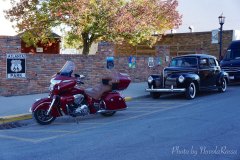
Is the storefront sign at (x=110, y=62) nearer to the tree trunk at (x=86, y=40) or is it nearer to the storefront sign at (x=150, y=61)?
the storefront sign at (x=150, y=61)

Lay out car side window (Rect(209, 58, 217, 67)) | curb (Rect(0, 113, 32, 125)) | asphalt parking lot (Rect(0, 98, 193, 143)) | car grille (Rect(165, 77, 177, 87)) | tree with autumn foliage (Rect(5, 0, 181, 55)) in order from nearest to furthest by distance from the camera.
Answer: asphalt parking lot (Rect(0, 98, 193, 143)) < curb (Rect(0, 113, 32, 125)) < car grille (Rect(165, 77, 177, 87)) < car side window (Rect(209, 58, 217, 67)) < tree with autumn foliage (Rect(5, 0, 181, 55))

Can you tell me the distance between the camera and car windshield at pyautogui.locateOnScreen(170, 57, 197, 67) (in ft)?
45.5

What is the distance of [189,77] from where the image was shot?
12.6 meters

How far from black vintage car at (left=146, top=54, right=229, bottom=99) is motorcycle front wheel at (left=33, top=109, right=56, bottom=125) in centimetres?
498

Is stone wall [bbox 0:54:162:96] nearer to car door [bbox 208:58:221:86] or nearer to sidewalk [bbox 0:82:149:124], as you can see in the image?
sidewalk [bbox 0:82:149:124]

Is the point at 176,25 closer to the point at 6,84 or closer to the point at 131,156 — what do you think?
the point at 6,84

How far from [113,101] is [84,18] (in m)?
9.32

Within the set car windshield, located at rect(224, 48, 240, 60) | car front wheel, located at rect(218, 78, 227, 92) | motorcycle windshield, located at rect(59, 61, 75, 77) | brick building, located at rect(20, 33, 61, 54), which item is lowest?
car front wheel, located at rect(218, 78, 227, 92)

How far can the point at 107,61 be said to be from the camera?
16.7 m

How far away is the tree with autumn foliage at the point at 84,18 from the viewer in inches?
698

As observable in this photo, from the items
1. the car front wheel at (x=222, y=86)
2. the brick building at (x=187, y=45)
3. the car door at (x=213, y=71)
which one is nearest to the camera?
the car door at (x=213, y=71)

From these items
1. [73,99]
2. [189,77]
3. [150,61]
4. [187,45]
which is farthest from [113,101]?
[187,45]

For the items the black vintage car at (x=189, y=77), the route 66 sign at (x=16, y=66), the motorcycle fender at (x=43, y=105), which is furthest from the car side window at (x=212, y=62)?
the motorcycle fender at (x=43, y=105)

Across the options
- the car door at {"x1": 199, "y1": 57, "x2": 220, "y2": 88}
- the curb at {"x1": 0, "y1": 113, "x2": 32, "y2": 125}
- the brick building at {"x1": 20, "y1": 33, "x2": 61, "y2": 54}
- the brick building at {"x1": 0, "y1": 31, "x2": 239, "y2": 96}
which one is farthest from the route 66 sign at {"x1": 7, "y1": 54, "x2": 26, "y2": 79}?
the brick building at {"x1": 20, "y1": 33, "x2": 61, "y2": 54}
